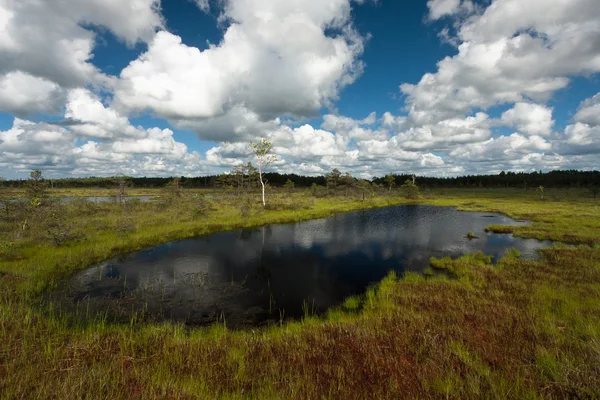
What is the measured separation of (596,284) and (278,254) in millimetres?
22321

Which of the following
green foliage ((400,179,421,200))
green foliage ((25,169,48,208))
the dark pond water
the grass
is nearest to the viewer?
the grass

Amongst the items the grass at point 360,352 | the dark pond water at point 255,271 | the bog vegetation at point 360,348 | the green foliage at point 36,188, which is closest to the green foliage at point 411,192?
the dark pond water at point 255,271

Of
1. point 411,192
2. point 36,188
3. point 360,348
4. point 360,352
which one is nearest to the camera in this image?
point 360,352

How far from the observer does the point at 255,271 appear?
2170 centimetres

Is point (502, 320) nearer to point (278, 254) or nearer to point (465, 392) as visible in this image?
point (465, 392)

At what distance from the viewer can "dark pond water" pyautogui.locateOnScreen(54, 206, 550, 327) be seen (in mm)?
14906

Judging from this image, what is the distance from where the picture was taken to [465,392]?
628cm

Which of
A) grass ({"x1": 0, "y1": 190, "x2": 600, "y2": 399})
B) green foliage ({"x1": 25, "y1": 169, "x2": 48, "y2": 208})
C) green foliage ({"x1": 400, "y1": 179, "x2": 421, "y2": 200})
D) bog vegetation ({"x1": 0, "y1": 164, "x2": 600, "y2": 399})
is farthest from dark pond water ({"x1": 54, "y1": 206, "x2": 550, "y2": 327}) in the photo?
green foliage ({"x1": 400, "y1": 179, "x2": 421, "y2": 200})

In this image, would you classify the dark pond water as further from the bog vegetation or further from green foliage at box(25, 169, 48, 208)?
green foliage at box(25, 169, 48, 208)

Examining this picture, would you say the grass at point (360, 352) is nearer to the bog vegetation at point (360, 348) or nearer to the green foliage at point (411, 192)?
the bog vegetation at point (360, 348)

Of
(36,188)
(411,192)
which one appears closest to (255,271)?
(36,188)

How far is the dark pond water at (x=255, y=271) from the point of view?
14.9m

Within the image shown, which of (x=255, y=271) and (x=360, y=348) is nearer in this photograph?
(x=360, y=348)

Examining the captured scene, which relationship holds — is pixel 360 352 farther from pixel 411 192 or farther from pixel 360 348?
pixel 411 192
